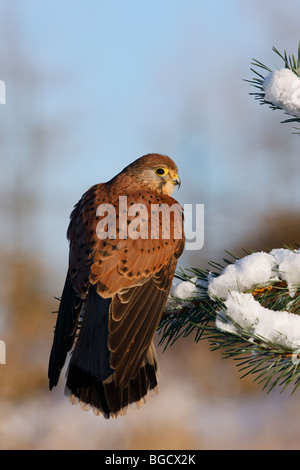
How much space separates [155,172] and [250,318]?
1.50m

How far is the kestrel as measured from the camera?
2418 millimetres

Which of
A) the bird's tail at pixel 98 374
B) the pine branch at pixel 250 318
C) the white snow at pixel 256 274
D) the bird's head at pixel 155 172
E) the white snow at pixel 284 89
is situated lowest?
the bird's tail at pixel 98 374

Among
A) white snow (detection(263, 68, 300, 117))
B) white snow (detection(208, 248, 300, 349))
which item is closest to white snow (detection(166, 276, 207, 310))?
white snow (detection(208, 248, 300, 349))

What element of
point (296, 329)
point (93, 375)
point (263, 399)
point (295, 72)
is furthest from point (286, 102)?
point (263, 399)

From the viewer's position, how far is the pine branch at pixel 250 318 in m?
1.96

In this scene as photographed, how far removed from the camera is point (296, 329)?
1.92 m

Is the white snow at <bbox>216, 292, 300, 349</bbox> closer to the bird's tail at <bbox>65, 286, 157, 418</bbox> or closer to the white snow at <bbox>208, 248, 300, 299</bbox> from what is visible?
the white snow at <bbox>208, 248, 300, 299</bbox>

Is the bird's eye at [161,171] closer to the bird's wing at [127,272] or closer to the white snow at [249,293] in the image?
the bird's wing at [127,272]

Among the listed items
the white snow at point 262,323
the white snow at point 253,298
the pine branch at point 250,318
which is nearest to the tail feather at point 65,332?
the pine branch at point 250,318

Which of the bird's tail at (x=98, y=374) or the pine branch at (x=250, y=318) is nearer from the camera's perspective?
the pine branch at (x=250, y=318)

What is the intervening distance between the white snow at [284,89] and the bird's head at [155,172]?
113cm

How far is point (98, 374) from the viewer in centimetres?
245

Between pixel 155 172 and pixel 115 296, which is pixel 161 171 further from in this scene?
pixel 115 296

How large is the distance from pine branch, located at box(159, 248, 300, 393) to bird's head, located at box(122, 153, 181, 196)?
2.71 feet
